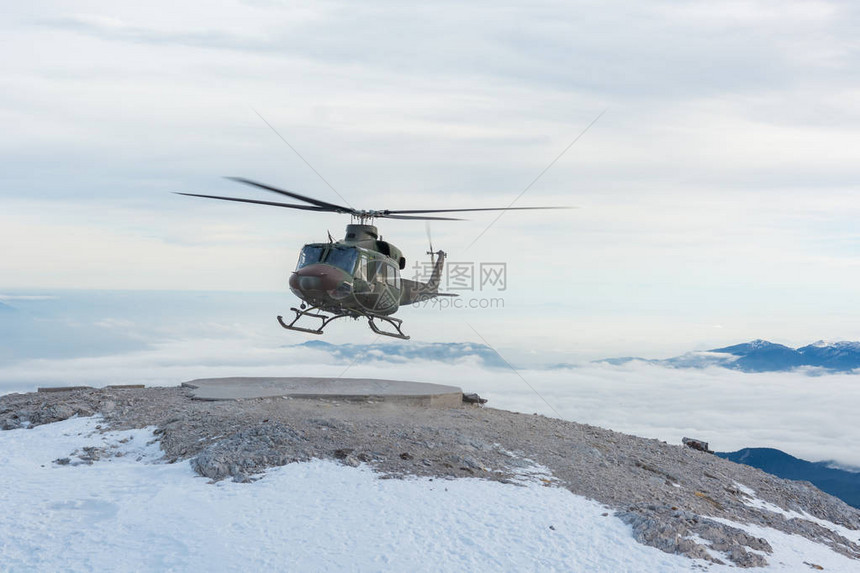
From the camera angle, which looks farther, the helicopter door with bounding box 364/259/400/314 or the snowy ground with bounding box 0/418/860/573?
the helicopter door with bounding box 364/259/400/314

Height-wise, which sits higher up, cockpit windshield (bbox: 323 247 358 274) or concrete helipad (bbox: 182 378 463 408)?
cockpit windshield (bbox: 323 247 358 274)

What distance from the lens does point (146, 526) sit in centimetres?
1311

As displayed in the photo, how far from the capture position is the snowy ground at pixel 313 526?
39.5 feet

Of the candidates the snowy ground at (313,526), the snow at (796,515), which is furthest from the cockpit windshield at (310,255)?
the snow at (796,515)

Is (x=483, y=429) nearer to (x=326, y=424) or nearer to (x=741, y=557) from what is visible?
(x=326, y=424)

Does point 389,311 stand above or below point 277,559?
above

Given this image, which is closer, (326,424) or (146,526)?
(146,526)

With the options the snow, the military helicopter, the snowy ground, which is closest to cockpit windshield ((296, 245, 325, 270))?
the military helicopter

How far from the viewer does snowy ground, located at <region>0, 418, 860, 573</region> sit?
12.1m

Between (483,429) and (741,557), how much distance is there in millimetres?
7338

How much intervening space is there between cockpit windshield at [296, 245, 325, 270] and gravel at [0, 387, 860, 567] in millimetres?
3961

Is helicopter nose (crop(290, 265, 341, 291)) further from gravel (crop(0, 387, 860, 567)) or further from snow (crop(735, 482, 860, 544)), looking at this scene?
snow (crop(735, 482, 860, 544))

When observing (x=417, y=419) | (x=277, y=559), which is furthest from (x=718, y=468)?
(x=277, y=559)

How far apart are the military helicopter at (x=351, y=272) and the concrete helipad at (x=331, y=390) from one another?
1.87 m
